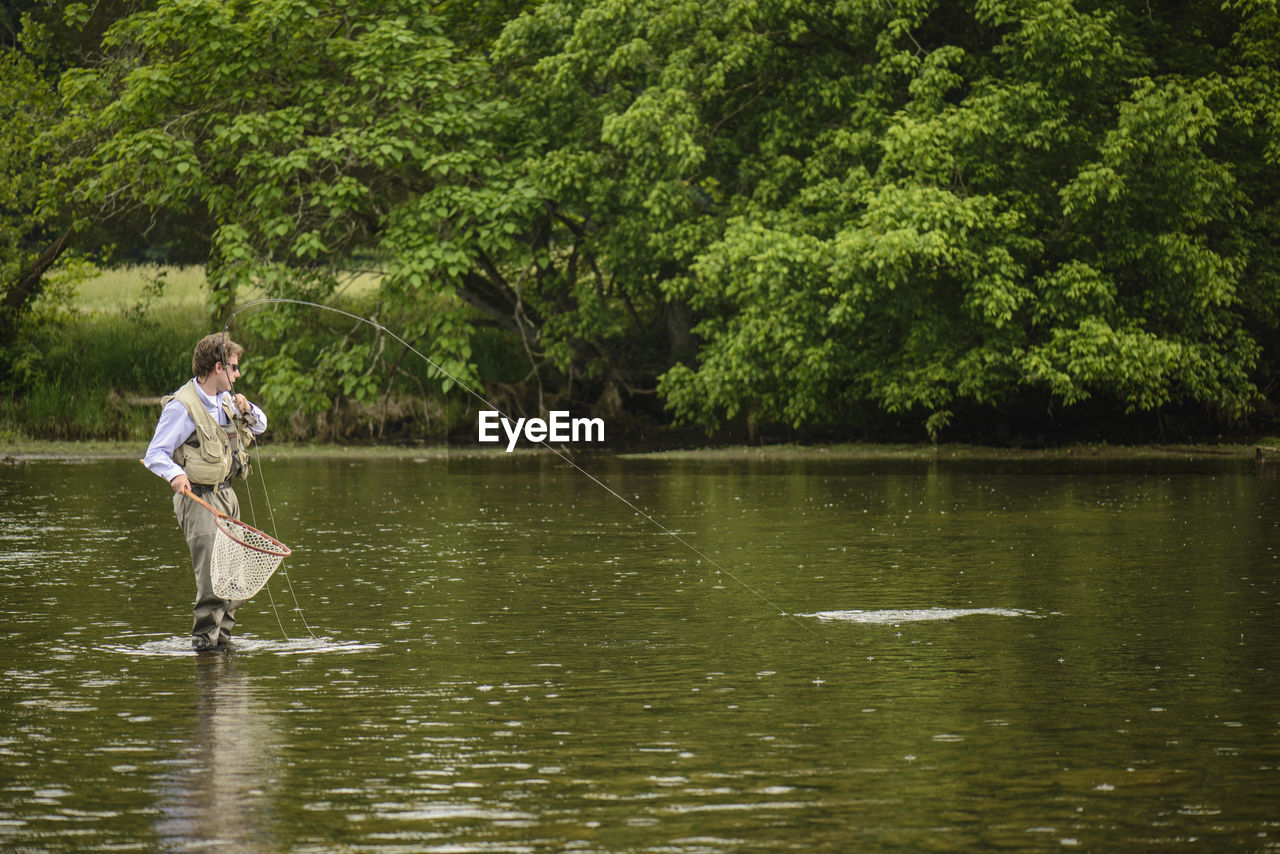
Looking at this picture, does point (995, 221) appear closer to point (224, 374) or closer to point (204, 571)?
point (224, 374)

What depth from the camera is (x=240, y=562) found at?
1114cm

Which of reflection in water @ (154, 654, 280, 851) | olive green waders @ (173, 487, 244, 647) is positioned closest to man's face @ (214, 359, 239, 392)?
olive green waders @ (173, 487, 244, 647)

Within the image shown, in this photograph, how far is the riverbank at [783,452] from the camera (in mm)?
33094

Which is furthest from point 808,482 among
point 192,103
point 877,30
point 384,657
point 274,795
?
point 274,795

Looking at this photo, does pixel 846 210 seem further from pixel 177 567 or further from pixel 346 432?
pixel 177 567

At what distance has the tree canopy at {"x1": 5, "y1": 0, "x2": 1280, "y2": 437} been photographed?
3059 cm

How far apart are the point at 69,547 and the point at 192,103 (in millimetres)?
17839

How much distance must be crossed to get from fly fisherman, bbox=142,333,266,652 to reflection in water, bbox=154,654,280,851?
1.41m

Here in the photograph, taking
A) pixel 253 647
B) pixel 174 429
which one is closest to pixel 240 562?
pixel 253 647

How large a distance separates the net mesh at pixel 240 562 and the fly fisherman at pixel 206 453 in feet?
0.43

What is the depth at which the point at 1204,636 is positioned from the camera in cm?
1149

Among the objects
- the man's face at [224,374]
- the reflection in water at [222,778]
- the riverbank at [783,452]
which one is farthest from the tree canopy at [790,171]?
the reflection in water at [222,778]

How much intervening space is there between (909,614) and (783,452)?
73.0 feet

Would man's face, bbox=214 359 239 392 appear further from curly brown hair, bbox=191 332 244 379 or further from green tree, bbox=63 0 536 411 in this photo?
green tree, bbox=63 0 536 411
